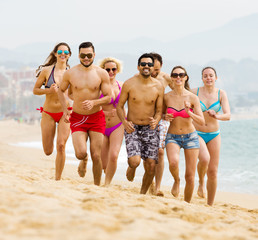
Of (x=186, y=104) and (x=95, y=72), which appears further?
(x=95, y=72)

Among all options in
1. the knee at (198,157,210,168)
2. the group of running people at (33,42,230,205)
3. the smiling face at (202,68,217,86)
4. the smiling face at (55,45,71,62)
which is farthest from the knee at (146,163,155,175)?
the smiling face at (55,45,71,62)

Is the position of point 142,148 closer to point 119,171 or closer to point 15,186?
point 15,186

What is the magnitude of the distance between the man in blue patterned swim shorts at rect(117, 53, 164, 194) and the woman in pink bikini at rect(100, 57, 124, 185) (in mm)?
720

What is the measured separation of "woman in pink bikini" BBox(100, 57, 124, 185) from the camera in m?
6.82

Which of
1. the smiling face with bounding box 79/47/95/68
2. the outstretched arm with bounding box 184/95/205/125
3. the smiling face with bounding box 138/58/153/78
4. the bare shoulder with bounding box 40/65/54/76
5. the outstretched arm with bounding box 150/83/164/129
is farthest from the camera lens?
the bare shoulder with bounding box 40/65/54/76

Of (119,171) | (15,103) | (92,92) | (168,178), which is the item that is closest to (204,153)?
(92,92)

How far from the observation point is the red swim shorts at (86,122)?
6301 millimetres

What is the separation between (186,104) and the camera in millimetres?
5852

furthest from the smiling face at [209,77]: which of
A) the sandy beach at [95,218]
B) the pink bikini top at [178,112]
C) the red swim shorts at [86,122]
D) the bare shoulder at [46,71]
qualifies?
the bare shoulder at [46,71]

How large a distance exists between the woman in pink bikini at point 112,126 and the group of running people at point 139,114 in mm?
18

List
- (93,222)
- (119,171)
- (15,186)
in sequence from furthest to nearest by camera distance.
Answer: (119,171) < (15,186) < (93,222)

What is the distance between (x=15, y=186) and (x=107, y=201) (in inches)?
46.5

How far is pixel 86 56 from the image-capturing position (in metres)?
6.21

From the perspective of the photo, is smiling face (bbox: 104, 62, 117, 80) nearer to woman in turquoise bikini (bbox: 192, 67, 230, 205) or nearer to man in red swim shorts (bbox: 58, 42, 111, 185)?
man in red swim shorts (bbox: 58, 42, 111, 185)
